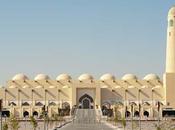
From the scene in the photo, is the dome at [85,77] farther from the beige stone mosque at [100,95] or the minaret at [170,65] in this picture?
the minaret at [170,65]

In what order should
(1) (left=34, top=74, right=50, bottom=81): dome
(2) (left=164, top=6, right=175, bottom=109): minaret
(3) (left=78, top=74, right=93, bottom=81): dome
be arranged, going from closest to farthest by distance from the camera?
1. (2) (left=164, top=6, right=175, bottom=109): minaret
2. (3) (left=78, top=74, right=93, bottom=81): dome
3. (1) (left=34, top=74, right=50, bottom=81): dome

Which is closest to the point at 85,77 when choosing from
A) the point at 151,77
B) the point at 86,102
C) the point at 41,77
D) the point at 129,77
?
the point at 129,77

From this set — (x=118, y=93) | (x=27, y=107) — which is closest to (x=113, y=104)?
(x=118, y=93)

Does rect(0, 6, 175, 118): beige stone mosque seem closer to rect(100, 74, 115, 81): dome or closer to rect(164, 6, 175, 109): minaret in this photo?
rect(164, 6, 175, 109): minaret

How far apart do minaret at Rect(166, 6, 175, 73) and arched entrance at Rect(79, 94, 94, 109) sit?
952cm

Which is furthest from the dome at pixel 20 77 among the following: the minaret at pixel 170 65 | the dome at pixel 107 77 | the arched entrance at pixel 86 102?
the minaret at pixel 170 65

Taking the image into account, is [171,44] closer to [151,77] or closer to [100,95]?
[100,95]

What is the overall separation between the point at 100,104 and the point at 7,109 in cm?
1068

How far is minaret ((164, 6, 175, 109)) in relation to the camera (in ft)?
172

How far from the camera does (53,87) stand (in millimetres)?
58219

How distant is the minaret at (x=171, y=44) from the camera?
171 ft

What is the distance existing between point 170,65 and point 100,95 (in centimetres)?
872

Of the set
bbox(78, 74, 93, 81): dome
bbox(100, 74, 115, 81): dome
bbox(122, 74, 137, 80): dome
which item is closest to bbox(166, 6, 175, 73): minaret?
bbox(122, 74, 137, 80): dome

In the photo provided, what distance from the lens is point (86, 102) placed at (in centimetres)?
5666
